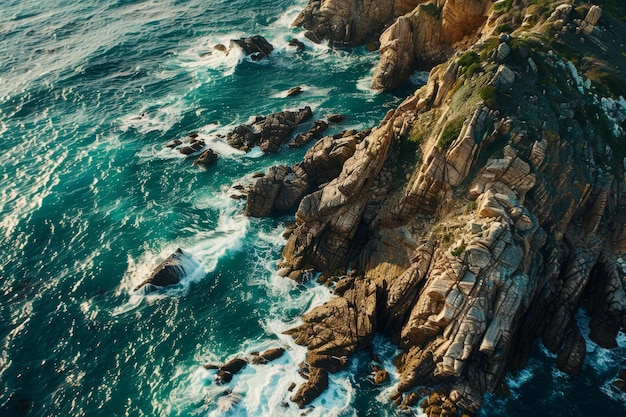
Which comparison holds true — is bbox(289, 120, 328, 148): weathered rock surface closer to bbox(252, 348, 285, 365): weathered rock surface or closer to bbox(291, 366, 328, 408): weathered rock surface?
bbox(252, 348, 285, 365): weathered rock surface

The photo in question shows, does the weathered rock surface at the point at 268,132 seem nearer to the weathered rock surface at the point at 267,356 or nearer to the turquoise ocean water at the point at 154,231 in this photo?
the turquoise ocean water at the point at 154,231

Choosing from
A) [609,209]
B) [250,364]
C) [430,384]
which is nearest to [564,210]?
[609,209]

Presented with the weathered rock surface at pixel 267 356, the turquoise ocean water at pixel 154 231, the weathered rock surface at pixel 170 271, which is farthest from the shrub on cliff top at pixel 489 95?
the weathered rock surface at pixel 170 271

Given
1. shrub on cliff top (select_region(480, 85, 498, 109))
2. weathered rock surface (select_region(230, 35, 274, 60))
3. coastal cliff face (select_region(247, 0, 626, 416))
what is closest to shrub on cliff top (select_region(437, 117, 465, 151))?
coastal cliff face (select_region(247, 0, 626, 416))

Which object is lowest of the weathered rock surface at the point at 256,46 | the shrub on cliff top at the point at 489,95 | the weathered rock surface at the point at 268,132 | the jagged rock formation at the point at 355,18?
the weathered rock surface at the point at 268,132

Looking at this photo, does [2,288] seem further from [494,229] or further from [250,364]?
[494,229]

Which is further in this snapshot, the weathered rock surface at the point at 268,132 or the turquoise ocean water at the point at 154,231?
the weathered rock surface at the point at 268,132

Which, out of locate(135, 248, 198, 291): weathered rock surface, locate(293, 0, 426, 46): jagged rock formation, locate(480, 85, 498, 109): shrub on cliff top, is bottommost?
locate(135, 248, 198, 291): weathered rock surface
